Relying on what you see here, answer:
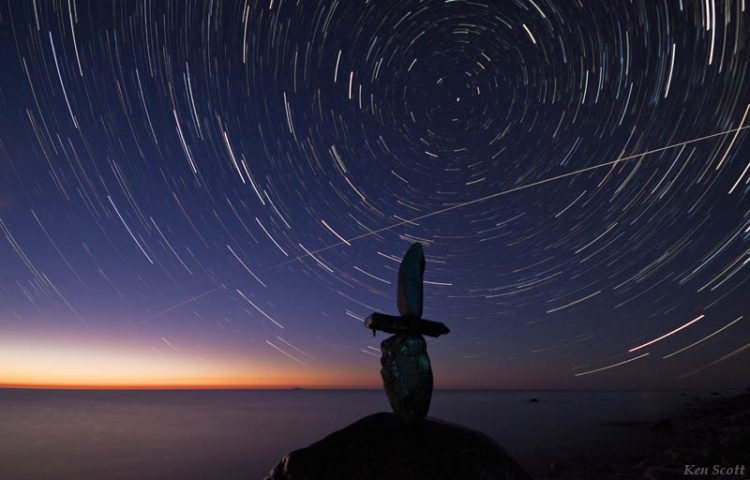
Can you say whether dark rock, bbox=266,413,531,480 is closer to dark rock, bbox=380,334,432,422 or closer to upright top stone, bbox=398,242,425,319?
dark rock, bbox=380,334,432,422

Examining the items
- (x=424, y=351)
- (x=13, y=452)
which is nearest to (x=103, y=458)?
(x=13, y=452)

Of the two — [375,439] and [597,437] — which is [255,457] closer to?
[375,439]

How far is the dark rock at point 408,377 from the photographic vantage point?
10078 millimetres

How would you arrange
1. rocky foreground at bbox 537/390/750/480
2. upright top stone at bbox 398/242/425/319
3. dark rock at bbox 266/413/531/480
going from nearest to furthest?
1. dark rock at bbox 266/413/531/480
2. upright top stone at bbox 398/242/425/319
3. rocky foreground at bbox 537/390/750/480

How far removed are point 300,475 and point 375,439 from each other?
1820 mm

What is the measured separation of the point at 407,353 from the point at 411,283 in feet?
5.83

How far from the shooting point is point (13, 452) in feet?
98.1

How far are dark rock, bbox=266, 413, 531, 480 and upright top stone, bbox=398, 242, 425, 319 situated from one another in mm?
2739

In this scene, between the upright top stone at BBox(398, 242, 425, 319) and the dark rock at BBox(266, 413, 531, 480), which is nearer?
the dark rock at BBox(266, 413, 531, 480)

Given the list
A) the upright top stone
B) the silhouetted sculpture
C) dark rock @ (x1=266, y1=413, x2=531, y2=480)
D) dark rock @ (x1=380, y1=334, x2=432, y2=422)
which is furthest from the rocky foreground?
the upright top stone

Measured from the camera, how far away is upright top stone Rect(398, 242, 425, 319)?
10.7 meters

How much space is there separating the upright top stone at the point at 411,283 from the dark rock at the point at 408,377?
2.24ft

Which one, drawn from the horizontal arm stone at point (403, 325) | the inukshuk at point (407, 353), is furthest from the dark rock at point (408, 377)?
the horizontal arm stone at point (403, 325)

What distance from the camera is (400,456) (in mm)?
9250
